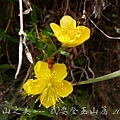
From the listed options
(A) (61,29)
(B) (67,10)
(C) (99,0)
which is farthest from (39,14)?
(A) (61,29)

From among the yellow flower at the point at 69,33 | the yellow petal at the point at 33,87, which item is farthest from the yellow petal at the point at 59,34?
the yellow petal at the point at 33,87

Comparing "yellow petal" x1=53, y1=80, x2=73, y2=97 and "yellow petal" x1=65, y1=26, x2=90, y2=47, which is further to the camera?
"yellow petal" x1=53, y1=80, x2=73, y2=97

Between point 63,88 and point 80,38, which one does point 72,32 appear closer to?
point 80,38

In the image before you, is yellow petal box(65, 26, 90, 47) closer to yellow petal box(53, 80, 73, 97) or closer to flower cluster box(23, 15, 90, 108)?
flower cluster box(23, 15, 90, 108)

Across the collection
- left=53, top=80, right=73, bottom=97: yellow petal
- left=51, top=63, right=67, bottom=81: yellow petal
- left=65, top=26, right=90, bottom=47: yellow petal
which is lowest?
left=53, top=80, right=73, bottom=97: yellow petal

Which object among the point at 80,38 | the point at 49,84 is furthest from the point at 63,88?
the point at 80,38

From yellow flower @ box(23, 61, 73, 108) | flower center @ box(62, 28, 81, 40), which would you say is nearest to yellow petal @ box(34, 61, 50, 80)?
yellow flower @ box(23, 61, 73, 108)
